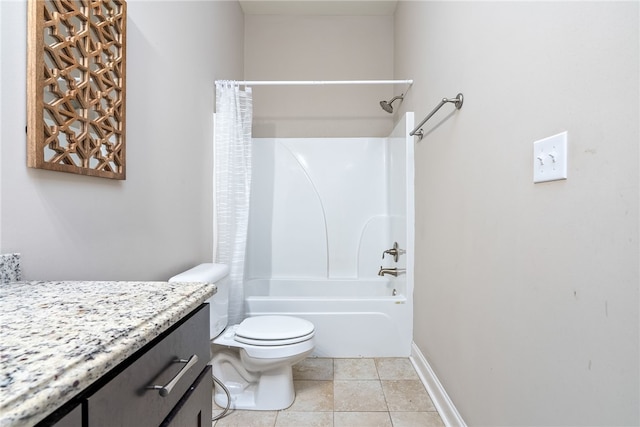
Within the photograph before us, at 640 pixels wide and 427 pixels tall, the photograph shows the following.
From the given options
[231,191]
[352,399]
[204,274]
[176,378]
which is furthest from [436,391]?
[231,191]

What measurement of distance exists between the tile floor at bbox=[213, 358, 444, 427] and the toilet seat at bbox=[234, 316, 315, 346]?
38 cm

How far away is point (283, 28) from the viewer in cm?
311

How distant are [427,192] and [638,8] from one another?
52.2 inches

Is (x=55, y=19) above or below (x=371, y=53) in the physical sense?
below

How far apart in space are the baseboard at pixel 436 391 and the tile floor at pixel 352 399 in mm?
35

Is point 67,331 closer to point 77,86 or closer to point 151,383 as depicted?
point 151,383

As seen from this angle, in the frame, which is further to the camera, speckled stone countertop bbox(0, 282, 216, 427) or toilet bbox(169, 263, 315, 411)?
toilet bbox(169, 263, 315, 411)

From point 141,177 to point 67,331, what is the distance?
38.2 inches

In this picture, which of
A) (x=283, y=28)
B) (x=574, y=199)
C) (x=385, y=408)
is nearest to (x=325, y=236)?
(x=385, y=408)

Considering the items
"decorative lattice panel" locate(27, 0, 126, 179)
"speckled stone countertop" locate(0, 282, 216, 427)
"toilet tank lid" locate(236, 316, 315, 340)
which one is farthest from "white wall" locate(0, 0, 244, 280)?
"toilet tank lid" locate(236, 316, 315, 340)

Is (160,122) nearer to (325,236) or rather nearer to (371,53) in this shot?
(325,236)

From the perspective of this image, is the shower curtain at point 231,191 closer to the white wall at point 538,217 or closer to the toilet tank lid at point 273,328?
the toilet tank lid at point 273,328

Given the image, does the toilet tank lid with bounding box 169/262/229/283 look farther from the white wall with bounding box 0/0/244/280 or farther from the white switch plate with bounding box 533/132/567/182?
the white switch plate with bounding box 533/132/567/182

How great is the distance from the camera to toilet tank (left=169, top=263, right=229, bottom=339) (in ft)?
5.05
